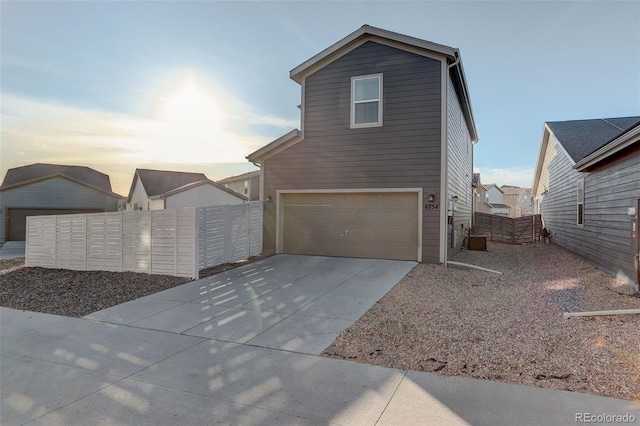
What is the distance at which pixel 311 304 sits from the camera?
19.8 ft

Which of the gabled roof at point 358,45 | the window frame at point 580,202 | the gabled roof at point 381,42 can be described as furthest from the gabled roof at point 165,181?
the window frame at point 580,202

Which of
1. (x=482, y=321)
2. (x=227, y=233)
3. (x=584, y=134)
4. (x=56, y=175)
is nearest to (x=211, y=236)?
(x=227, y=233)

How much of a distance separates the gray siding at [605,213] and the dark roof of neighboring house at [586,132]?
2.40 ft

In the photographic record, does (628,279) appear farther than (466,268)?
No

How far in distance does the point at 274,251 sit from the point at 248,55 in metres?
6.01

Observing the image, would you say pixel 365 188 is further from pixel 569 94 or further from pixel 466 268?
pixel 569 94

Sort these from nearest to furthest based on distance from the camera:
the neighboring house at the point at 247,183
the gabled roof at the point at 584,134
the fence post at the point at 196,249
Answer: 1. the fence post at the point at 196,249
2. the gabled roof at the point at 584,134
3. the neighboring house at the point at 247,183

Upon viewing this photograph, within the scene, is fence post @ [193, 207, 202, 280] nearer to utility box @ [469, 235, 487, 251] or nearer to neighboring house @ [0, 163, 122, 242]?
utility box @ [469, 235, 487, 251]

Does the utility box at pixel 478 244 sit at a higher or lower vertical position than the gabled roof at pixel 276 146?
lower

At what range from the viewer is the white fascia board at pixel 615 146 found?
6625mm

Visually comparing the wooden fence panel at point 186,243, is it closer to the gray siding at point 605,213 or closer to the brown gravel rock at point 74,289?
the brown gravel rock at point 74,289

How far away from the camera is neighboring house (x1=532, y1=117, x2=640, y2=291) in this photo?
729cm

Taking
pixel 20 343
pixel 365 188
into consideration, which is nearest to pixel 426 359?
pixel 20 343

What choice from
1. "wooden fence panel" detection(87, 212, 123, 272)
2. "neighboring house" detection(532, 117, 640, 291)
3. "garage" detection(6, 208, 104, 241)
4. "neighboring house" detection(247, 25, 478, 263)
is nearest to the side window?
"neighboring house" detection(532, 117, 640, 291)
